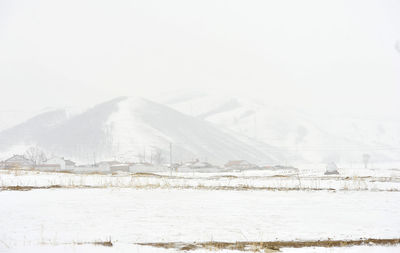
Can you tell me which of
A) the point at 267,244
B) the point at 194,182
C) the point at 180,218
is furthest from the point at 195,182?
the point at 267,244

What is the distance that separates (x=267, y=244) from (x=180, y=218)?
17.4 ft

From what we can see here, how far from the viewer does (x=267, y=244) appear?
14.0 metres

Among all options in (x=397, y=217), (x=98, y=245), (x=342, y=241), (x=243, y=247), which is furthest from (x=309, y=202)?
(x=98, y=245)

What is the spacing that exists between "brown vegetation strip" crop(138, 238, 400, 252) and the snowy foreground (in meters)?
0.42

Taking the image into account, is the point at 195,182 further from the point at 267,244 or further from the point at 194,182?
the point at 267,244

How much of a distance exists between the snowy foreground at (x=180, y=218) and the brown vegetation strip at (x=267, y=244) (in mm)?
420

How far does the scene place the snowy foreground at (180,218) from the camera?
570 inches

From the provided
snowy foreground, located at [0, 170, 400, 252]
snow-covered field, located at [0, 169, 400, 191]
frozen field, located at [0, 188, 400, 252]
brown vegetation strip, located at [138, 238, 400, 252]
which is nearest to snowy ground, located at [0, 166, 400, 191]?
snow-covered field, located at [0, 169, 400, 191]

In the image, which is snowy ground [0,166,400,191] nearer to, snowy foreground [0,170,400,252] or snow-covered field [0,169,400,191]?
snow-covered field [0,169,400,191]

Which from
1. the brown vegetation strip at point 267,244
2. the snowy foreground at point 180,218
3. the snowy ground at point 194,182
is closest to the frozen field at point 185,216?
the snowy foreground at point 180,218

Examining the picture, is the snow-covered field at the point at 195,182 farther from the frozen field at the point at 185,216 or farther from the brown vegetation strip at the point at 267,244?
the brown vegetation strip at the point at 267,244

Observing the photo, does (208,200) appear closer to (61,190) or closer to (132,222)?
(132,222)

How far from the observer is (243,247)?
13469 millimetres

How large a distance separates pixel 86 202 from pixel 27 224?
18.5 feet
